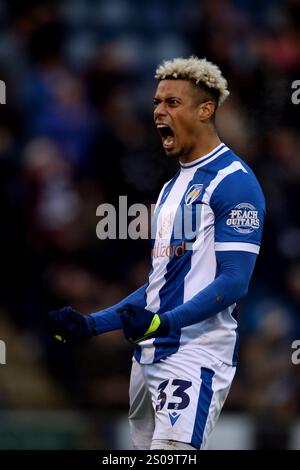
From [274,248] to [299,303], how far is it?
1.71 feet

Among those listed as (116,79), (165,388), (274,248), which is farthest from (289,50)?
(165,388)

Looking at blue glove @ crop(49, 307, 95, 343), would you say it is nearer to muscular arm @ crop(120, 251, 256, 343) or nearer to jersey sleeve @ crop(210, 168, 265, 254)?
muscular arm @ crop(120, 251, 256, 343)

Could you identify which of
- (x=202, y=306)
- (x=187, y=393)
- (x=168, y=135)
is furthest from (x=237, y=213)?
(x=187, y=393)

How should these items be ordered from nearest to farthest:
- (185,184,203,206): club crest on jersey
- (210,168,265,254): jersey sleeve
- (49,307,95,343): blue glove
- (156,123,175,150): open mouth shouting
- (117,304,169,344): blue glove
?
1. (117,304,169,344): blue glove
2. (49,307,95,343): blue glove
3. (210,168,265,254): jersey sleeve
4. (185,184,203,206): club crest on jersey
5. (156,123,175,150): open mouth shouting

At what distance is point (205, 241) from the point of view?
4.69 m

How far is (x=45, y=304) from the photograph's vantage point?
8.14 metres

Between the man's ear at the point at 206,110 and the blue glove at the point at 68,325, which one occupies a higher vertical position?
the man's ear at the point at 206,110

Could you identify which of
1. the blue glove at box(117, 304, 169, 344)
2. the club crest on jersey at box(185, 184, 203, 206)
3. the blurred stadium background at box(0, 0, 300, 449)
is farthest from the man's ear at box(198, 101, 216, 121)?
the blurred stadium background at box(0, 0, 300, 449)

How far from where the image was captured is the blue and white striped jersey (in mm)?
4594

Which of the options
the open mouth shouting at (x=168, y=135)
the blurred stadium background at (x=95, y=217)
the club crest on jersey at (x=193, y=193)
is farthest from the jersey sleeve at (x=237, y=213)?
the blurred stadium background at (x=95, y=217)

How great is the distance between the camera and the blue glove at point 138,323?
425 centimetres

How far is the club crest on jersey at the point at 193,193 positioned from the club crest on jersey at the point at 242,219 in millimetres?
233

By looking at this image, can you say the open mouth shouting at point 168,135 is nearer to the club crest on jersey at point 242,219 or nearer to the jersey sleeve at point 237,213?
the jersey sleeve at point 237,213
